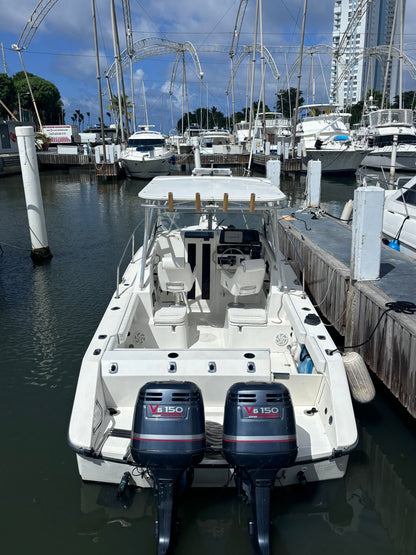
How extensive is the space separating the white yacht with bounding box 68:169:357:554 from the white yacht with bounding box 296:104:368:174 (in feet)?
86.6

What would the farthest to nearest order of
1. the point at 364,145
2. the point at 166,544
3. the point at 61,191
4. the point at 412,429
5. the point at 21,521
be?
the point at 364,145 < the point at 61,191 < the point at 412,429 < the point at 21,521 < the point at 166,544

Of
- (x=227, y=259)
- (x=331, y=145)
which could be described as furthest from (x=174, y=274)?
(x=331, y=145)

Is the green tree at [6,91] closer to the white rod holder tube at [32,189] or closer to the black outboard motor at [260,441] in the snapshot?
the white rod holder tube at [32,189]

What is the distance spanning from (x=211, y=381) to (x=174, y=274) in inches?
81.4

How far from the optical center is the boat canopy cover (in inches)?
210

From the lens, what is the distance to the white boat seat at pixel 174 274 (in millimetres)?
5867

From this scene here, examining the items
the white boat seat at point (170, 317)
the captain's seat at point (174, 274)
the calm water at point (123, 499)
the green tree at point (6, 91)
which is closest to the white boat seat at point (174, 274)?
the captain's seat at point (174, 274)

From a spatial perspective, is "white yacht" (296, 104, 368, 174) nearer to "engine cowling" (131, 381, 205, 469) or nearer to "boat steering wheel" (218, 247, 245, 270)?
"boat steering wheel" (218, 247, 245, 270)

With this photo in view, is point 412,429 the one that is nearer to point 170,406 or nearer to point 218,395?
point 218,395

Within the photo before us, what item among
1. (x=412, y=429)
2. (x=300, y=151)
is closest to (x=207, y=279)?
(x=412, y=429)

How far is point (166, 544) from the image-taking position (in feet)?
10.5

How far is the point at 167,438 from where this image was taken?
323 cm

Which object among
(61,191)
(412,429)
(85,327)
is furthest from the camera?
(61,191)

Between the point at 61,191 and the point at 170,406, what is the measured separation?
25.8 metres
